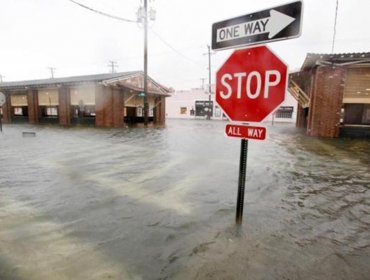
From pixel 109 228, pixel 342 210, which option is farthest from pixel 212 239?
pixel 342 210

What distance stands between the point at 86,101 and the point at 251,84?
21434 mm

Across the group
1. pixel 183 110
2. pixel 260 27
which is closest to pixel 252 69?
pixel 260 27

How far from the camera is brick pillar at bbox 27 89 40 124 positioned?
A: 81.4 ft

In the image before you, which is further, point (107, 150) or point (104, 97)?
point (104, 97)

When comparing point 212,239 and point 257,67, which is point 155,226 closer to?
point 212,239

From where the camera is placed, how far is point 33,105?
2494 cm

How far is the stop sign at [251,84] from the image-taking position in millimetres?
2525

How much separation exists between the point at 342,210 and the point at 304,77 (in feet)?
62.5

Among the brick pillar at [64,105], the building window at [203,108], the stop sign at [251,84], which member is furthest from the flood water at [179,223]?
the building window at [203,108]

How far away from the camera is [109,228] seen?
3.14 m

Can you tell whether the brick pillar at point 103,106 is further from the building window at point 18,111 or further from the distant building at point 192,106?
the distant building at point 192,106

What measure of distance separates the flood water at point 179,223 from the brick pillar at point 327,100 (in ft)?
28.6

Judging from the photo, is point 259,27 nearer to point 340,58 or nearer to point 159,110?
point 340,58

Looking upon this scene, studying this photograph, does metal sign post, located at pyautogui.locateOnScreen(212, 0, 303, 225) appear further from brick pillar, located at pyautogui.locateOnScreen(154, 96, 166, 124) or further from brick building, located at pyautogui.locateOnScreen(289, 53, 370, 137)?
brick pillar, located at pyautogui.locateOnScreen(154, 96, 166, 124)
